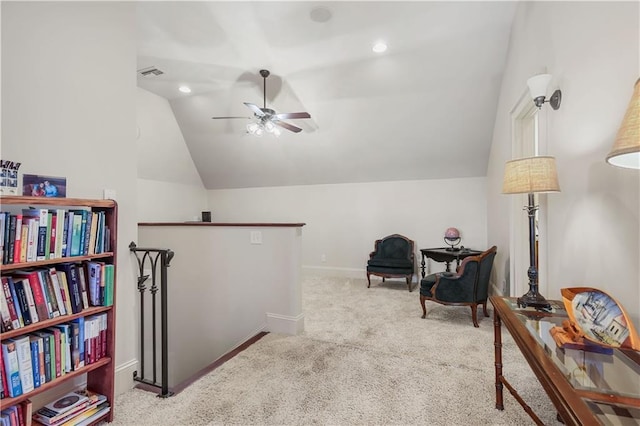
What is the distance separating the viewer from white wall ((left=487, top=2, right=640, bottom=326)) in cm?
134

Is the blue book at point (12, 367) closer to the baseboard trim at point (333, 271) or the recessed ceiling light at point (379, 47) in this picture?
the recessed ceiling light at point (379, 47)

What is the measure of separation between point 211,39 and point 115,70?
5.17 feet

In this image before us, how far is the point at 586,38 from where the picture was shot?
1.70 m

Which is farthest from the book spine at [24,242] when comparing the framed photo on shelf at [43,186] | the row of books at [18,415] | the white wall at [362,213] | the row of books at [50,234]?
the white wall at [362,213]

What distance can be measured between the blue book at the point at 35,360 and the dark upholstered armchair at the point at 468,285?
323cm

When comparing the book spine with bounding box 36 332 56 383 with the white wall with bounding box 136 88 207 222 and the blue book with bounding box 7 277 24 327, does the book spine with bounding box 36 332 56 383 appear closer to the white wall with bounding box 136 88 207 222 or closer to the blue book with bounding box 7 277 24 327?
the blue book with bounding box 7 277 24 327

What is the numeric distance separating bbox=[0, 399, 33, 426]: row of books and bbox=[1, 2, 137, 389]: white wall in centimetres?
56

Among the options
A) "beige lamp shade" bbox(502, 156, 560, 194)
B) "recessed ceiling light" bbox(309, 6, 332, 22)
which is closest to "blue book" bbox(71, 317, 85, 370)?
"beige lamp shade" bbox(502, 156, 560, 194)

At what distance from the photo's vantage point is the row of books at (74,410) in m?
1.60

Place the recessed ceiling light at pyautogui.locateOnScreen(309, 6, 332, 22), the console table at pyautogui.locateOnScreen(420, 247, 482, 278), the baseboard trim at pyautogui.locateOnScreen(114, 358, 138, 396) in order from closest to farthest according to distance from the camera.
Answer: the baseboard trim at pyautogui.locateOnScreen(114, 358, 138, 396)
the recessed ceiling light at pyautogui.locateOnScreen(309, 6, 332, 22)
the console table at pyautogui.locateOnScreen(420, 247, 482, 278)

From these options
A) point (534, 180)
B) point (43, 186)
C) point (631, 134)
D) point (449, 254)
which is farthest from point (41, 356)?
point (449, 254)

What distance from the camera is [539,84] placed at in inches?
84.7

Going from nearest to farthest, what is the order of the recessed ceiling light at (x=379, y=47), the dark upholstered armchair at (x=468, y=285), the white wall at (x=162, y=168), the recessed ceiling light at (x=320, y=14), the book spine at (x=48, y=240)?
the book spine at (x=48, y=240)
the recessed ceiling light at (x=320, y=14)
the dark upholstered armchair at (x=468, y=285)
the recessed ceiling light at (x=379, y=47)
the white wall at (x=162, y=168)

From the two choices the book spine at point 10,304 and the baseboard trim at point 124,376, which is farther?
the baseboard trim at point 124,376
